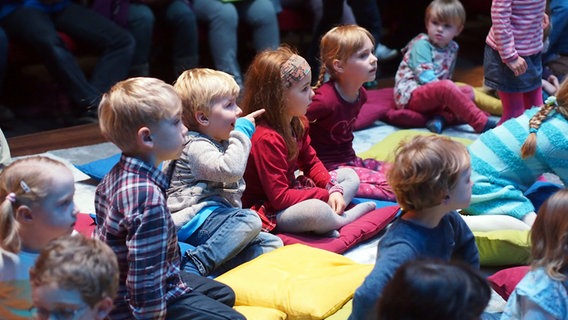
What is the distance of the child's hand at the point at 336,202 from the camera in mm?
3209

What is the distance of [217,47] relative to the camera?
4.96 m

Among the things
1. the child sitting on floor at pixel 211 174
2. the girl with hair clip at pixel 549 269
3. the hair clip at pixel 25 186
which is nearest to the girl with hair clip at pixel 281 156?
the child sitting on floor at pixel 211 174

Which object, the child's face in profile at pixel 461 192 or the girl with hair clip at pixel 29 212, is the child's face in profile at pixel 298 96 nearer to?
the child's face in profile at pixel 461 192

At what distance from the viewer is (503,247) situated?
2896 millimetres

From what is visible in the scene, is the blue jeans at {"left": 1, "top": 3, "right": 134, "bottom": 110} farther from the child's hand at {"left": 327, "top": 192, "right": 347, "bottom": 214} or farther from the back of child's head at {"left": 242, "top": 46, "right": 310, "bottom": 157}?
the child's hand at {"left": 327, "top": 192, "right": 347, "bottom": 214}

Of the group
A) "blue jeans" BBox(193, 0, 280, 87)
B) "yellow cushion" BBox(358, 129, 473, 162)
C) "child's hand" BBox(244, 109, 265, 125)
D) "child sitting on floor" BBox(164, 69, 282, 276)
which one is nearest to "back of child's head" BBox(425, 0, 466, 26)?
"yellow cushion" BBox(358, 129, 473, 162)

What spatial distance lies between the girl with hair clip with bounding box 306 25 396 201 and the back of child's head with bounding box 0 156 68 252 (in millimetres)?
1546

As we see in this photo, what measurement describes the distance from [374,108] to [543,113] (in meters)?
1.50

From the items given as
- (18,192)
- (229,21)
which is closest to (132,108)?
(18,192)

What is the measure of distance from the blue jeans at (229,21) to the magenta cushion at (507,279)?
2.47 meters

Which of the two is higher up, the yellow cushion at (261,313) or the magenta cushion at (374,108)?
the yellow cushion at (261,313)

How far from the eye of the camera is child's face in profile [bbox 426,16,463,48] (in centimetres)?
453

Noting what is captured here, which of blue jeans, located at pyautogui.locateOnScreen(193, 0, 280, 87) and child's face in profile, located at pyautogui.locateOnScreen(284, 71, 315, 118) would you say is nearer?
child's face in profile, located at pyautogui.locateOnScreen(284, 71, 315, 118)

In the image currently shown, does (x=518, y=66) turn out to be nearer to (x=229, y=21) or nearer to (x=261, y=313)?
(x=229, y=21)
